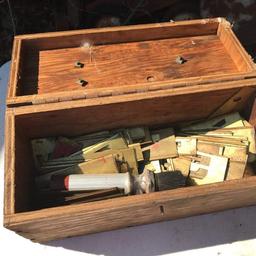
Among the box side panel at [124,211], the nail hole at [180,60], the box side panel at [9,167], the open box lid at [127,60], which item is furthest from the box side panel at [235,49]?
the box side panel at [9,167]

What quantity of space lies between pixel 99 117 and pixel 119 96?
10cm

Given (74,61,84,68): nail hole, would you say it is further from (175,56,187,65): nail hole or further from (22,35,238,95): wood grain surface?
(175,56,187,65): nail hole

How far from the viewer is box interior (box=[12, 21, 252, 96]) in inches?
42.4

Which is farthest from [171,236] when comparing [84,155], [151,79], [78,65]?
[78,65]

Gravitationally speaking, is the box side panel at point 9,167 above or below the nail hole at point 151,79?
below

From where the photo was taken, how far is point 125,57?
1139 mm

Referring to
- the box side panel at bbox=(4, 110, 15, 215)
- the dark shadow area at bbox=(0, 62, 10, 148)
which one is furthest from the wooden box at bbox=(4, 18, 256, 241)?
the dark shadow area at bbox=(0, 62, 10, 148)

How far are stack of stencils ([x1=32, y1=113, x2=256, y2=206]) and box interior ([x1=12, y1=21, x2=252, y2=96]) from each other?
6.2 inches

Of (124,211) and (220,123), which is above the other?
(220,123)

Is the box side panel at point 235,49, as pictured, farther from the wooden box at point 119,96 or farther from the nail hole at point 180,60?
the nail hole at point 180,60

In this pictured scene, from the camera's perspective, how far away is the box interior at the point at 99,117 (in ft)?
3.19

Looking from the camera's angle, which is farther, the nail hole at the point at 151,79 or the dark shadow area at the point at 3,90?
the dark shadow area at the point at 3,90

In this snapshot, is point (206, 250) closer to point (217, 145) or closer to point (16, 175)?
point (217, 145)

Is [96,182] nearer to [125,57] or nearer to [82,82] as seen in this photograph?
[82,82]
